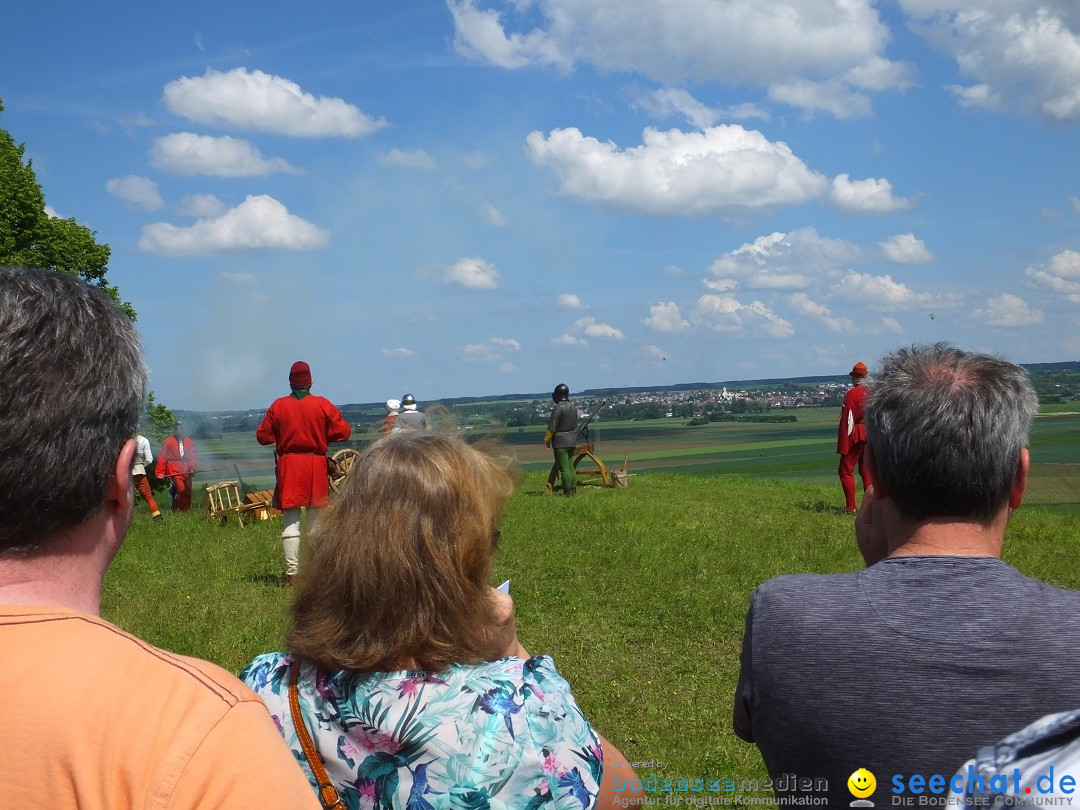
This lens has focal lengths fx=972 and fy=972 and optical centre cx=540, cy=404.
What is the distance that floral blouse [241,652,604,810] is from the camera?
177cm

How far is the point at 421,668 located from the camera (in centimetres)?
191

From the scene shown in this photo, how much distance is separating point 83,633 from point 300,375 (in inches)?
286

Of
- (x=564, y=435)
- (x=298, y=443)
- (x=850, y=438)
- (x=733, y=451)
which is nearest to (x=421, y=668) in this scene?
(x=298, y=443)

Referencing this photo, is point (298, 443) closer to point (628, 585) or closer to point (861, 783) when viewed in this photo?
point (628, 585)

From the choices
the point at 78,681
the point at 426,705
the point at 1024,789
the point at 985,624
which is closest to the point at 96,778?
the point at 78,681

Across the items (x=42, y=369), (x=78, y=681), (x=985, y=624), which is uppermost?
(x=42, y=369)

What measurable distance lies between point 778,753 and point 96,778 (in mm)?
1350

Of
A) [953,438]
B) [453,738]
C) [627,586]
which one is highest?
[953,438]

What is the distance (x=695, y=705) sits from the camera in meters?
5.10

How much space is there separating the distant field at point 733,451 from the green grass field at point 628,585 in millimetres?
1387

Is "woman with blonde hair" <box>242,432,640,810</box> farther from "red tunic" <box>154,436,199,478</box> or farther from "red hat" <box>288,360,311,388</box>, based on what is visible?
"red tunic" <box>154,436,199,478</box>

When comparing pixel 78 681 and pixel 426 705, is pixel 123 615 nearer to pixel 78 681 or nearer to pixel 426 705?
pixel 426 705

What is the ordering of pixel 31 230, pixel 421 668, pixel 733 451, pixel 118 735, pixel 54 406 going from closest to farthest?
pixel 118 735
pixel 54 406
pixel 421 668
pixel 31 230
pixel 733 451

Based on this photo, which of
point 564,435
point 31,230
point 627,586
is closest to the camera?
point 627,586
